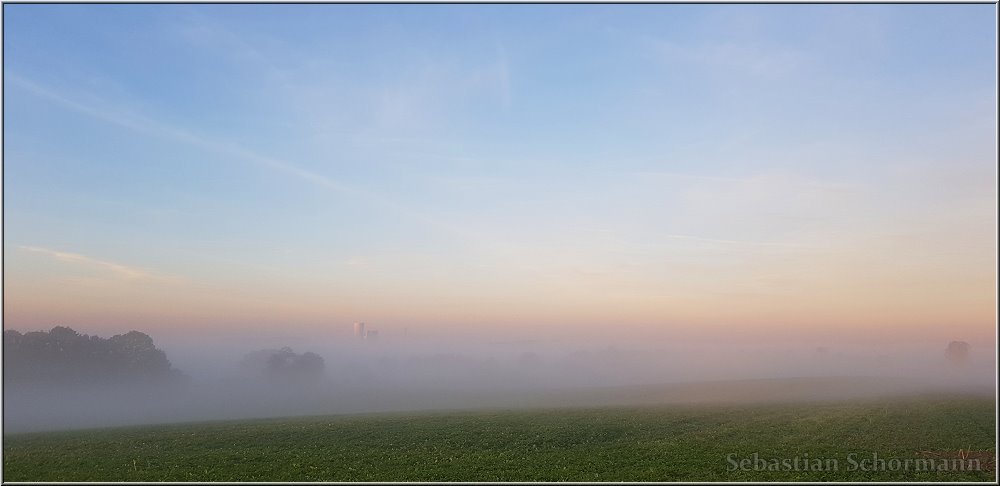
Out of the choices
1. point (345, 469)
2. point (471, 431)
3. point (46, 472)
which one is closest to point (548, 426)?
point (471, 431)

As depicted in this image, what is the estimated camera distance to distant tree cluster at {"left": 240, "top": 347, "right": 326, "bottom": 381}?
184 metres

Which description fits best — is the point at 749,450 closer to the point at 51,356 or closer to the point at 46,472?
the point at 46,472

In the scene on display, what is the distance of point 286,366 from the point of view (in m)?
187

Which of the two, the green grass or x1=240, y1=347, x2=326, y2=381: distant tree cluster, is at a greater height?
the green grass

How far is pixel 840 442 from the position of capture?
4166 centimetres

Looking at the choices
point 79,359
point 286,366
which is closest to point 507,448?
point 79,359

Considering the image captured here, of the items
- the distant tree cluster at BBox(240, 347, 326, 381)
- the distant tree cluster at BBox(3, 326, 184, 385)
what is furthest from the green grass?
the distant tree cluster at BBox(240, 347, 326, 381)

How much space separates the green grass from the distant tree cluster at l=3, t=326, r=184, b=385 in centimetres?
9376

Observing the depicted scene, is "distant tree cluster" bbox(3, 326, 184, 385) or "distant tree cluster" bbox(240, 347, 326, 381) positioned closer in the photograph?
"distant tree cluster" bbox(3, 326, 184, 385)

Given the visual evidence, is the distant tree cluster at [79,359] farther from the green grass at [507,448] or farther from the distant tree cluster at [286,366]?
the green grass at [507,448]

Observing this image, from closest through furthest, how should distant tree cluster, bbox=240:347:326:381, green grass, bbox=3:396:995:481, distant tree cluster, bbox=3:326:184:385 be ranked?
1. green grass, bbox=3:396:995:481
2. distant tree cluster, bbox=3:326:184:385
3. distant tree cluster, bbox=240:347:326:381

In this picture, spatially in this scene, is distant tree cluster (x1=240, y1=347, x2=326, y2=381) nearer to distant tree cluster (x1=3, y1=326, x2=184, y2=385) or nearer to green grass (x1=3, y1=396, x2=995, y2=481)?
distant tree cluster (x1=3, y1=326, x2=184, y2=385)

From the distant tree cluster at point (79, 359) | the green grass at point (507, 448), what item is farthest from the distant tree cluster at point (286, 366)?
the green grass at point (507, 448)

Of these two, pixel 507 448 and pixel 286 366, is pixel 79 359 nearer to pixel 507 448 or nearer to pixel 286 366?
pixel 286 366
